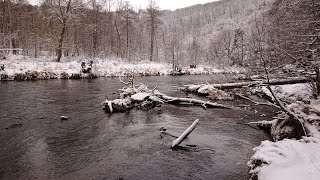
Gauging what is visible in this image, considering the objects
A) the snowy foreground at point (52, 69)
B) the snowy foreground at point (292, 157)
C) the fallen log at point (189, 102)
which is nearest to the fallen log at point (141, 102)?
the fallen log at point (189, 102)

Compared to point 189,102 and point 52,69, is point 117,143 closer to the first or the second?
point 189,102

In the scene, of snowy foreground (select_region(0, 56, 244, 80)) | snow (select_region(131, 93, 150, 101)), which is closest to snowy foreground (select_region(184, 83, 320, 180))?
snow (select_region(131, 93, 150, 101))

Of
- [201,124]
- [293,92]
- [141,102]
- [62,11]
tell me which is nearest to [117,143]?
[201,124]

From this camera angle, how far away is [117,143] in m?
8.75

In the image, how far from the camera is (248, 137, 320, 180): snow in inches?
161

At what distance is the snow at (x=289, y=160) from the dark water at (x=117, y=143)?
1.84 metres

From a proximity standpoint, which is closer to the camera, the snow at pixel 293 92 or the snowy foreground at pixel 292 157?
the snowy foreground at pixel 292 157

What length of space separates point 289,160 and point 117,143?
5.68 meters

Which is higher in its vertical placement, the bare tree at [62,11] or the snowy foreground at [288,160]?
the bare tree at [62,11]

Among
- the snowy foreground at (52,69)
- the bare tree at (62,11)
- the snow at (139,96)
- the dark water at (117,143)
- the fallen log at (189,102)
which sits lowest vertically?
the dark water at (117,143)

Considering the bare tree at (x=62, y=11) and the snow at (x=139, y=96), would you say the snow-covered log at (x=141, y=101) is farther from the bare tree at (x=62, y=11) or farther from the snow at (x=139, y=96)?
the bare tree at (x=62, y=11)

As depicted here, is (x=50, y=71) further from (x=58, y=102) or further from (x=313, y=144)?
(x=313, y=144)

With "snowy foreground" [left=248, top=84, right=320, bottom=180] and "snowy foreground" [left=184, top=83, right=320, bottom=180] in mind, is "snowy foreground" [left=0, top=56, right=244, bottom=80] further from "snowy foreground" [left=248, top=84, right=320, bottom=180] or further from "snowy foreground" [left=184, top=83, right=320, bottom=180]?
"snowy foreground" [left=248, top=84, right=320, bottom=180]

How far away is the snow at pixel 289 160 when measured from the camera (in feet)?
13.4
